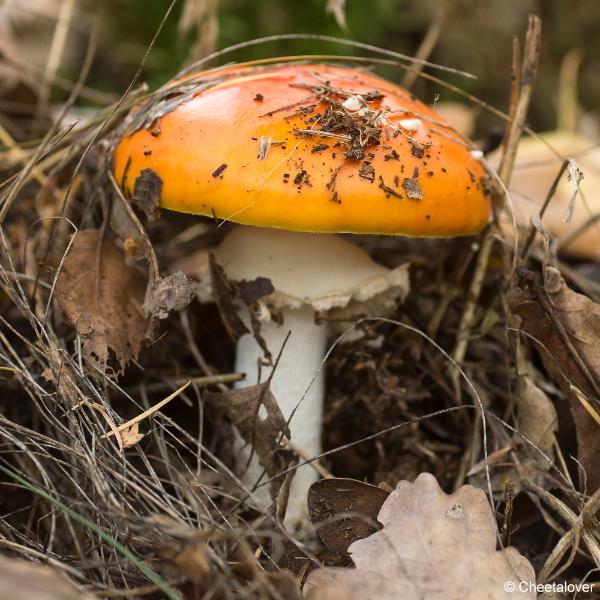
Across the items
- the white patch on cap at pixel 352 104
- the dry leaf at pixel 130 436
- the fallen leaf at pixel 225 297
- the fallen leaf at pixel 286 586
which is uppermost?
the white patch on cap at pixel 352 104

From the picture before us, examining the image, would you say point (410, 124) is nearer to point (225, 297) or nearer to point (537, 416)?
point (225, 297)

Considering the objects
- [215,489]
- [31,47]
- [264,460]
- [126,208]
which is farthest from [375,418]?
[31,47]

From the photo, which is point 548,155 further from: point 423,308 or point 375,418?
point 375,418

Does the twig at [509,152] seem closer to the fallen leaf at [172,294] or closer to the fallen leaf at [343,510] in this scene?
the fallen leaf at [343,510]

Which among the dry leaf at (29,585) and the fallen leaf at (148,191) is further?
the fallen leaf at (148,191)

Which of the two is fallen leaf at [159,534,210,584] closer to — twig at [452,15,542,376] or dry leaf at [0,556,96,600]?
dry leaf at [0,556,96,600]

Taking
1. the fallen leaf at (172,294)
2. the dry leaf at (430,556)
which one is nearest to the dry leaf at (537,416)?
the dry leaf at (430,556)
